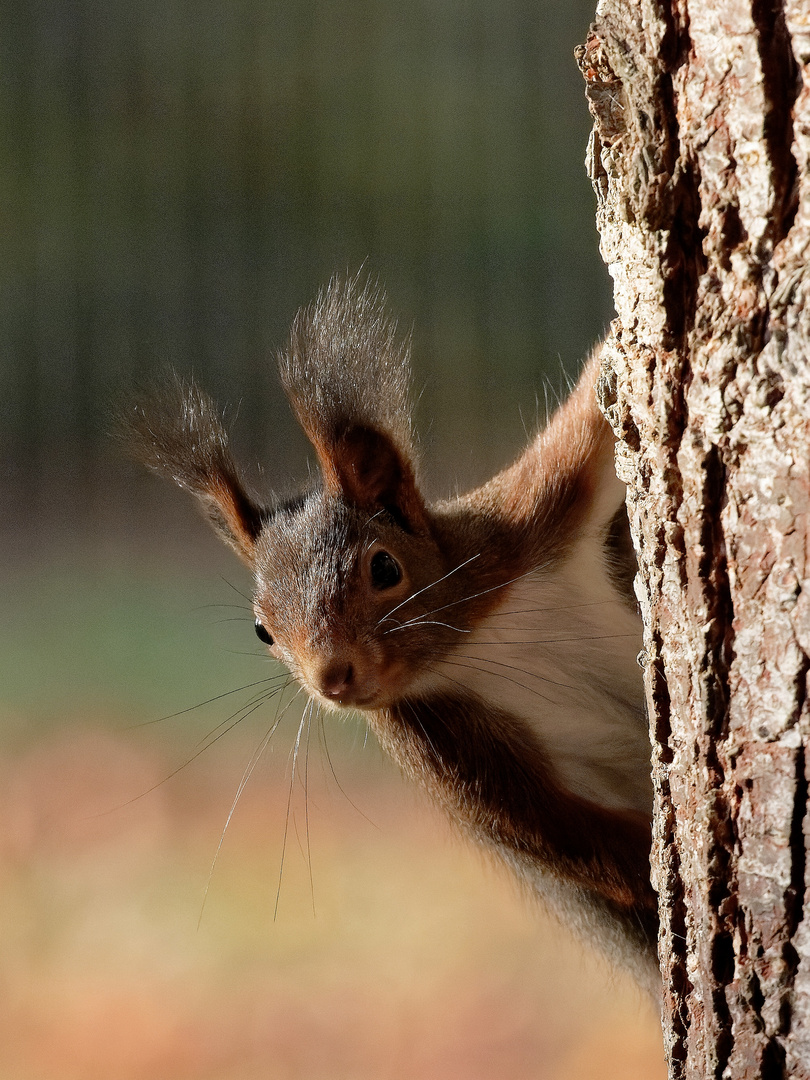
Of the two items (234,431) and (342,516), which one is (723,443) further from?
(234,431)

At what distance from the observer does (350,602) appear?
1143 mm

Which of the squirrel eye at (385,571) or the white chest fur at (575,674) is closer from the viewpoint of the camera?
the squirrel eye at (385,571)

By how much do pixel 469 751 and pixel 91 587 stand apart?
44.4 inches

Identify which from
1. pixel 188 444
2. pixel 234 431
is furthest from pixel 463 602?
pixel 234 431

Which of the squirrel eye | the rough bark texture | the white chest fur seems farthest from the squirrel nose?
the rough bark texture

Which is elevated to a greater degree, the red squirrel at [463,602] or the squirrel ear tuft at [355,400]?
the squirrel ear tuft at [355,400]

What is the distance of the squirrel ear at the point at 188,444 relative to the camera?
1.27 meters

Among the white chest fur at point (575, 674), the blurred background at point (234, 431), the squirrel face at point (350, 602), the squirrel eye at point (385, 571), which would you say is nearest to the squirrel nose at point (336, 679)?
the squirrel face at point (350, 602)

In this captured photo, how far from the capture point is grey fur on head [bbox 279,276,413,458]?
1.14 meters

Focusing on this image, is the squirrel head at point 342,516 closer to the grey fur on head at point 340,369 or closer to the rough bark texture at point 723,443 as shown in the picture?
the grey fur on head at point 340,369

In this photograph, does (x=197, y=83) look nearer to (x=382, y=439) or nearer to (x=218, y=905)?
(x=382, y=439)

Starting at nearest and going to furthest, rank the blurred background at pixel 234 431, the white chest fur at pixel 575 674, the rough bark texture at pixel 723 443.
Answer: the rough bark texture at pixel 723 443, the white chest fur at pixel 575 674, the blurred background at pixel 234 431

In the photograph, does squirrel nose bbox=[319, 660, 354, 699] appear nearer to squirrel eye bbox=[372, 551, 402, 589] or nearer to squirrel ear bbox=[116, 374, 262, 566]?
squirrel eye bbox=[372, 551, 402, 589]

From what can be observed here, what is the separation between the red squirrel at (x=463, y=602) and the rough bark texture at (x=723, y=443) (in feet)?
1.55
